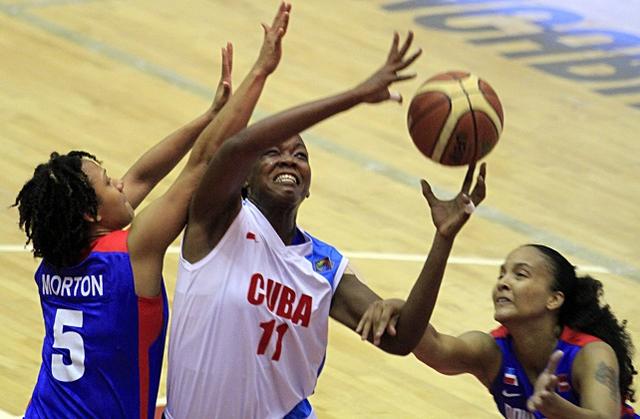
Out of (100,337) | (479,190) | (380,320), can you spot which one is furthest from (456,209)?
(100,337)

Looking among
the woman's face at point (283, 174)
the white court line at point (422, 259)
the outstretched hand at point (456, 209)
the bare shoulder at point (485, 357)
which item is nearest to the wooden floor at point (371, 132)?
the white court line at point (422, 259)

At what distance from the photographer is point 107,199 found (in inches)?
204

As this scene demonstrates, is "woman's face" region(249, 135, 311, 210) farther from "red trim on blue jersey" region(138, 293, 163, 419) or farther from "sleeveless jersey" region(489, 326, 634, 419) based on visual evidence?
"sleeveless jersey" region(489, 326, 634, 419)

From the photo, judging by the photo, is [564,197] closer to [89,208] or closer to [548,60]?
[548,60]

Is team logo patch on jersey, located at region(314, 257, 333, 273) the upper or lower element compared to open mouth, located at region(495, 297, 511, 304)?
lower

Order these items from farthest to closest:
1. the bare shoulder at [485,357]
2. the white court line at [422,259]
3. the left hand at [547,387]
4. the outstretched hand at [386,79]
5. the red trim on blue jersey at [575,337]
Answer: the white court line at [422,259], the bare shoulder at [485,357], the red trim on blue jersey at [575,337], the left hand at [547,387], the outstretched hand at [386,79]

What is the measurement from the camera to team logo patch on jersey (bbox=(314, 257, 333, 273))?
17.4 feet

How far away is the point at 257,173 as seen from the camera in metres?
5.23

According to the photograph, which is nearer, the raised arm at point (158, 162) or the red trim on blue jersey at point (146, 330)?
the red trim on blue jersey at point (146, 330)

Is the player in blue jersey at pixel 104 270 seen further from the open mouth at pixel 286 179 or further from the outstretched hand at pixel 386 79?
the outstretched hand at pixel 386 79

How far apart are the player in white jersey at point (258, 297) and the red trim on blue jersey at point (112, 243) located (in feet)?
0.70

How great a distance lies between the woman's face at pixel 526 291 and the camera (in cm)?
558

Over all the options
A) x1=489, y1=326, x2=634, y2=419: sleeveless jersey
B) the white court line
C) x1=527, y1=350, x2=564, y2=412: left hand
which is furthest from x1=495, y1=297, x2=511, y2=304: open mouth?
the white court line

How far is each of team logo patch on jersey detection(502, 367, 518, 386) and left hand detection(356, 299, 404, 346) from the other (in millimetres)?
671
